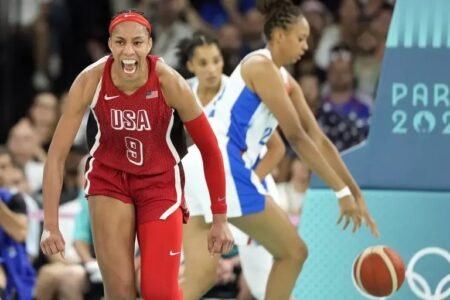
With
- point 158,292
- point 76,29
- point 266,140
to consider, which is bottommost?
point 158,292

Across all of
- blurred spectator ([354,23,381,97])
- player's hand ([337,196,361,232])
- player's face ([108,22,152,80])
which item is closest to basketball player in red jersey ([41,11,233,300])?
player's face ([108,22,152,80])

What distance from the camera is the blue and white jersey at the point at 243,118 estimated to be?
855 cm

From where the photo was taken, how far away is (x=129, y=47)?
711cm

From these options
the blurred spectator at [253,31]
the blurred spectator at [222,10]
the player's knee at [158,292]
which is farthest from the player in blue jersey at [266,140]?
the blurred spectator at [222,10]

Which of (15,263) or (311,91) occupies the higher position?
(311,91)

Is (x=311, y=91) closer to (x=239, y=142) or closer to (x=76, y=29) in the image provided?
(x=76, y=29)

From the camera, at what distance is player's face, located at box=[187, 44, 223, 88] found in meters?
9.38

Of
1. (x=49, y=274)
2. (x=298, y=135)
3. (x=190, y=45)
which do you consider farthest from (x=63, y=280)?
(x=298, y=135)

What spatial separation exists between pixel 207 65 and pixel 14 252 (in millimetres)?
1726

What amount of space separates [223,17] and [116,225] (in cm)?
689

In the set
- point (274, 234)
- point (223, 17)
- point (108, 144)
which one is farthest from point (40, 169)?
point (108, 144)

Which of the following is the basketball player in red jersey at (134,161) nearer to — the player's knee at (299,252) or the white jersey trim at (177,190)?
the white jersey trim at (177,190)

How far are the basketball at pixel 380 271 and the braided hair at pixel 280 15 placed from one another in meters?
1.42

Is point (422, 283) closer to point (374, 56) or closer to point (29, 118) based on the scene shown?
point (374, 56)
